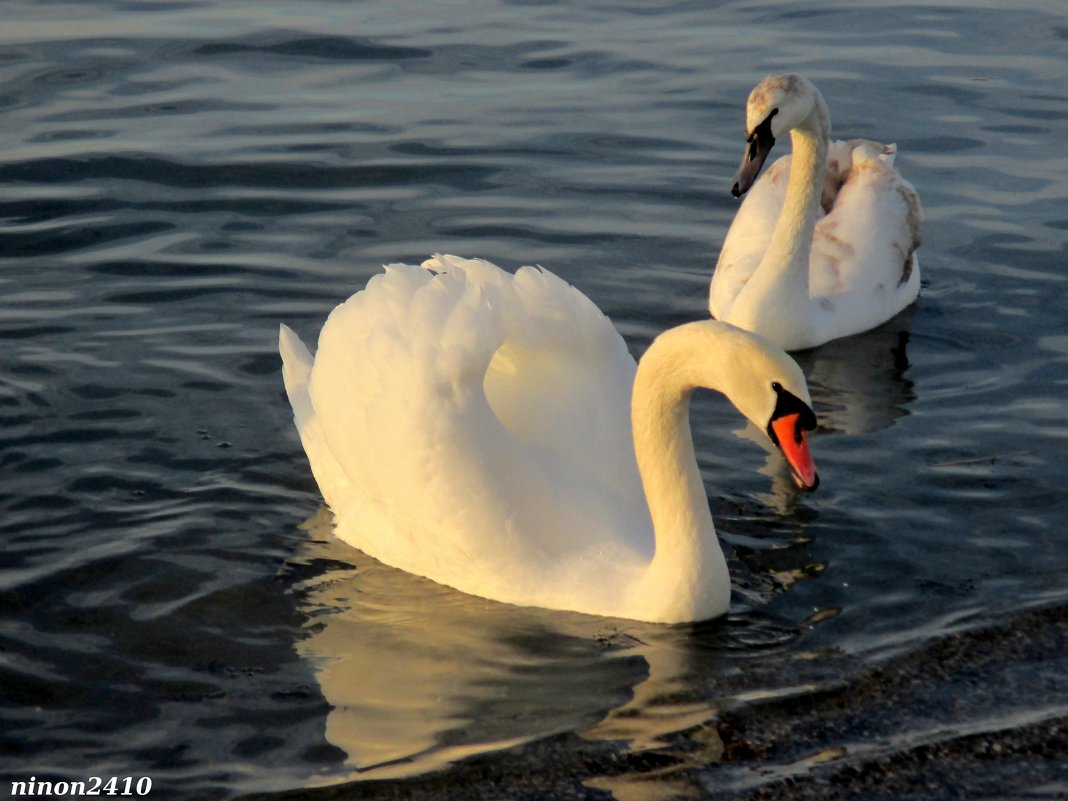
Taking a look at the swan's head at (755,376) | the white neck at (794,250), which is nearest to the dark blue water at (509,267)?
the white neck at (794,250)

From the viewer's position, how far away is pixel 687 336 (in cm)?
619

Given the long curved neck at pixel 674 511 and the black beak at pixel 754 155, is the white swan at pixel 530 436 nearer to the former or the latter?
the long curved neck at pixel 674 511

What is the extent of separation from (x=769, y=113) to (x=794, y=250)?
30.5 inches


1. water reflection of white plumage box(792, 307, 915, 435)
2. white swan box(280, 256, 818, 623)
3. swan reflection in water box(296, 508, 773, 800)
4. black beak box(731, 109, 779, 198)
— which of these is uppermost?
black beak box(731, 109, 779, 198)

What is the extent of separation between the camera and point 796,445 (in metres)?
6.09

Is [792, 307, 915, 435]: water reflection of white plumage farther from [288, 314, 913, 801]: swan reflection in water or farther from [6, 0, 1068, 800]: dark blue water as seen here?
[288, 314, 913, 801]: swan reflection in water

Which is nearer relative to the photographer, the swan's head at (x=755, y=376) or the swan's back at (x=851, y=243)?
the swan's head at (x=755, y=376)

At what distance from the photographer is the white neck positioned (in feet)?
31.4

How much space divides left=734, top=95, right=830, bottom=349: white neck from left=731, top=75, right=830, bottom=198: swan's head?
21 centimetres

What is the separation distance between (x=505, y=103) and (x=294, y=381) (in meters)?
5.99

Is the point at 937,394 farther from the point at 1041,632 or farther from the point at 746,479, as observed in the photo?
the point at 1041,632

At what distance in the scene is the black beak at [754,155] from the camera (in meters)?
9.23

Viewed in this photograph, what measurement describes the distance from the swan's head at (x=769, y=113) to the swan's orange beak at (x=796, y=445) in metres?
3.46

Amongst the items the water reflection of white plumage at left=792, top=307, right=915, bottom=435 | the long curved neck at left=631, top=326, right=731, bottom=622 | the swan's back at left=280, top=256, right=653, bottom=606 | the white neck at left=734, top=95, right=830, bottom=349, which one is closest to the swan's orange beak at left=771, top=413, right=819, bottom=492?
the long curved neck at left=631, top=326, right=731, bottom=622
